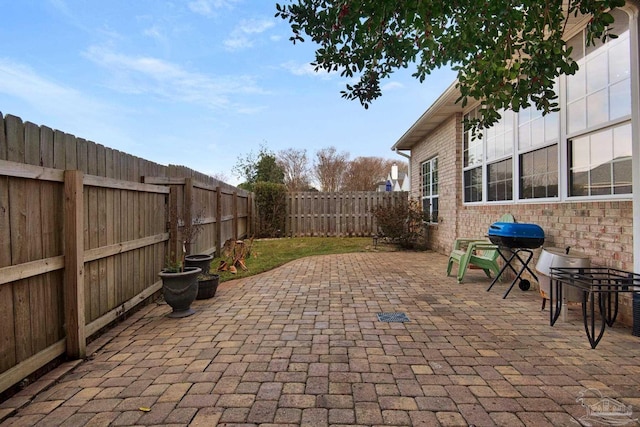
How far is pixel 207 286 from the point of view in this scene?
432 cm

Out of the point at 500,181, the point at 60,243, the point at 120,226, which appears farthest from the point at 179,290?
the point at 500,181

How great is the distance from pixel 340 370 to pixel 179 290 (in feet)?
7.05

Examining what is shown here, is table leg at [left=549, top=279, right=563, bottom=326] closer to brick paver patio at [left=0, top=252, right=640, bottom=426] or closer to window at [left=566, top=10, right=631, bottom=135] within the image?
brick paver patio at [left=0, top=252, right=640, bottom=426]

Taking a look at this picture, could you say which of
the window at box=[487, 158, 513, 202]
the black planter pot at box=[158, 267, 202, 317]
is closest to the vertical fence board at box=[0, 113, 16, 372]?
the black planter pot at box=[158, 267, 202, 317]

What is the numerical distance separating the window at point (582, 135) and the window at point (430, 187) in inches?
129

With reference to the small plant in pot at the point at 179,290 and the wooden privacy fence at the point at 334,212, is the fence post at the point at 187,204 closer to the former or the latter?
the small plant in pot at the point at 179,290

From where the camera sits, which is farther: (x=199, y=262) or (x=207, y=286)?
(x=199, y=262)

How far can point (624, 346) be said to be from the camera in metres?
2.74

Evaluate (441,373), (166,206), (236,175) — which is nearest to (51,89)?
(166,206)

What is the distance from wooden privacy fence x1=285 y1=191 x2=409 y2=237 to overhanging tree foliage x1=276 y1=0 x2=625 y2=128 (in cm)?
886

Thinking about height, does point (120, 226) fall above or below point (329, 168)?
below

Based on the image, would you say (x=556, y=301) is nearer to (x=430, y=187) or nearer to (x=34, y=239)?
(x=34, y=239)

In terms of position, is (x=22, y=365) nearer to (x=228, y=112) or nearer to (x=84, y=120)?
(x=84, y=120)

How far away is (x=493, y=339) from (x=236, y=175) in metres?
17.7
